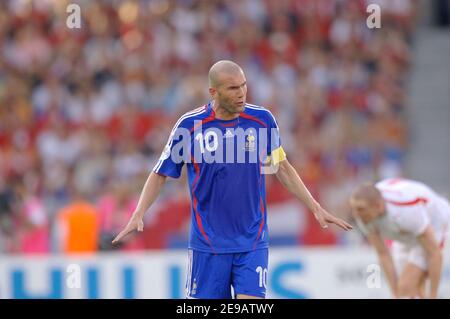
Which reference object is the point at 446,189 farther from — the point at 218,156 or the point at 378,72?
the point at 218,156

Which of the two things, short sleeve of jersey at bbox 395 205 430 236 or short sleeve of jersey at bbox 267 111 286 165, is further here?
short sleeve of jersey at bbox 395 205 430 236

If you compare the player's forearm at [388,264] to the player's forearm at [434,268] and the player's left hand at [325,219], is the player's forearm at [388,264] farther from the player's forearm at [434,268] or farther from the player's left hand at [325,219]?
the player's left hand at [325,219]

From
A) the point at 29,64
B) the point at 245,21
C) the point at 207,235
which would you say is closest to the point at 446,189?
the point at 245,21

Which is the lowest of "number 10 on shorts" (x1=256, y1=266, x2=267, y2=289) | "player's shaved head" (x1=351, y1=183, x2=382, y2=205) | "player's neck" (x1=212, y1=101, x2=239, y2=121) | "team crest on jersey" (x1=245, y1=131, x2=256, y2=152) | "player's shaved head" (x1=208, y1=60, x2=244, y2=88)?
"number 10 on shorts" (x1=256, y1=266, x2=267, y2=289)

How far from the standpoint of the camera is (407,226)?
30.9 ft

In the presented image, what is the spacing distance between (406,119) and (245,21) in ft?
10.9

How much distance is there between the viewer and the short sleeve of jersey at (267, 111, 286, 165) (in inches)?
301

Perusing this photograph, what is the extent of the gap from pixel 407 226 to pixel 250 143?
95.4 inches

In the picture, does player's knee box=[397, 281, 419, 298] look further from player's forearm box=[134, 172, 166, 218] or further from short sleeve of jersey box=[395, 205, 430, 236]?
player's forearm box=[134, 172, 166, 218]

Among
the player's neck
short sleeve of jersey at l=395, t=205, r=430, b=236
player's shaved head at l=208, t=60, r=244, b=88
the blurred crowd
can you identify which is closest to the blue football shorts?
the player's neck

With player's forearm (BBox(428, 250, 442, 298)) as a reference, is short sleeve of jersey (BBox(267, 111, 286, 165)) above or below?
above

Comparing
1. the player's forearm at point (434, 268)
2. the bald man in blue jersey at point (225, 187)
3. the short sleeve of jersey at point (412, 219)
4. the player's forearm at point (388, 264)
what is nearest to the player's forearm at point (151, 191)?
the bald man in blue jersey at point (225, 187)

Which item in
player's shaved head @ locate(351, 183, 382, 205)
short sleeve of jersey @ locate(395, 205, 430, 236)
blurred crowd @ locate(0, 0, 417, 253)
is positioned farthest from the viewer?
blurred crowd @ locate(0, 0, 417, 253)

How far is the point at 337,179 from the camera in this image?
16.6 m
